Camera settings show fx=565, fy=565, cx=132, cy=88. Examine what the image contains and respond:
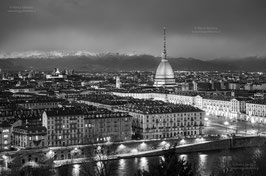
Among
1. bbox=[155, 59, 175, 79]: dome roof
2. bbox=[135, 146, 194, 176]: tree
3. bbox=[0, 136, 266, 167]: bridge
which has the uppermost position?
bbox=[155, 59, 175, 79]: dome roof

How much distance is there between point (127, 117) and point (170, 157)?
15.8 m

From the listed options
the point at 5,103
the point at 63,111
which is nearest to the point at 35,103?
the point at 5,103

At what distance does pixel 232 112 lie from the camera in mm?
38594

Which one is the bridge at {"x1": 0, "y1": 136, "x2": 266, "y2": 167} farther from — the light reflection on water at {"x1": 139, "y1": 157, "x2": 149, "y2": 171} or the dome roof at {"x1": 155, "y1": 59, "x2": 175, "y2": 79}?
the dome roof at {"x1": 155, "y1": 59, "x2": 175, "y2": 79}

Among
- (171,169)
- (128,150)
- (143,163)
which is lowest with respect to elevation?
(143,163)

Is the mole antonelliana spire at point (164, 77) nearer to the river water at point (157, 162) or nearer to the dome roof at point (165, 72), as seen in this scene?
the dome roof at point (165, 72)

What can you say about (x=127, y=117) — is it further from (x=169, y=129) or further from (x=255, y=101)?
(x=255, y=101)

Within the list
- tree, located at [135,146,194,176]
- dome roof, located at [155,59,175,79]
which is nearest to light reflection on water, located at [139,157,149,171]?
tree, located at [135,146,194,176]

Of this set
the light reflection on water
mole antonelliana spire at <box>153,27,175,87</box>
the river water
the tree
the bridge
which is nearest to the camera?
the tree

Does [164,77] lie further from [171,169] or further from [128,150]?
[171,169]

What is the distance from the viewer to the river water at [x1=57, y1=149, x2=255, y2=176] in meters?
20.5

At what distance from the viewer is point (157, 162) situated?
1984 cm

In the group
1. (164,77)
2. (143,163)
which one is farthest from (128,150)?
(164,77)

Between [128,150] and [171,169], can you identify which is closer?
[171,169]
